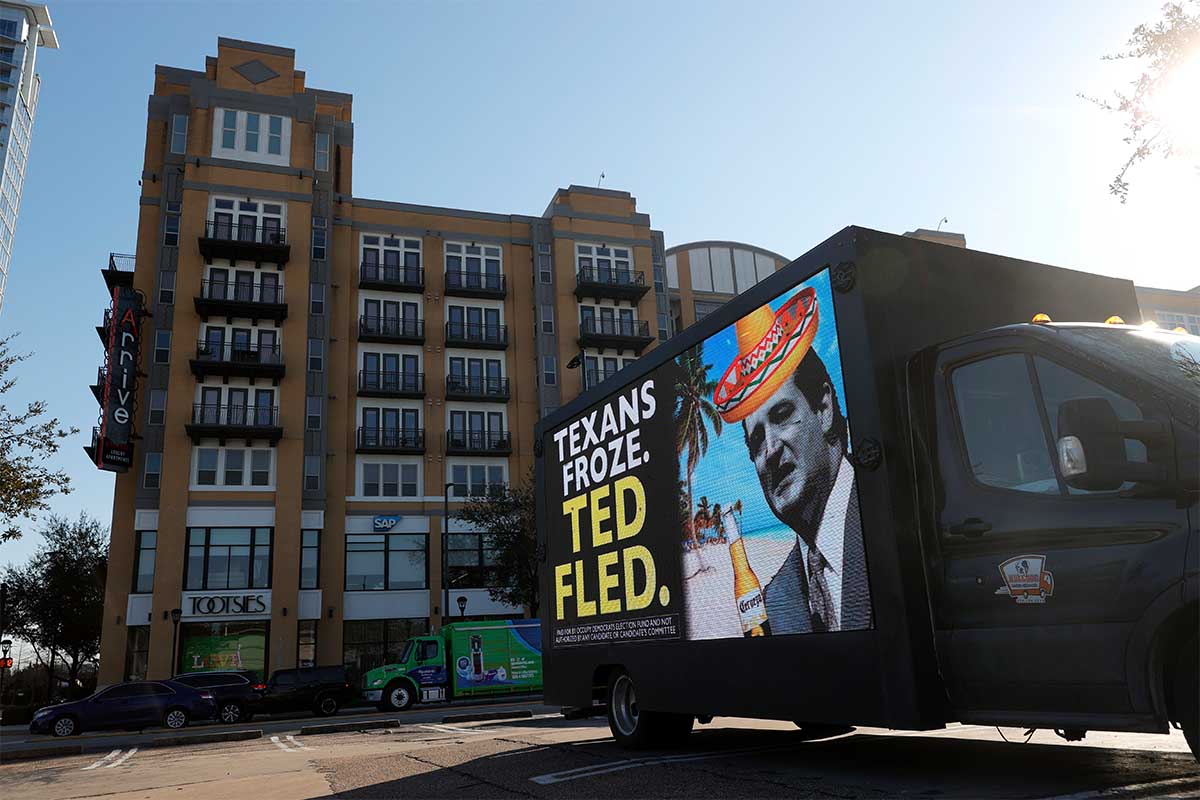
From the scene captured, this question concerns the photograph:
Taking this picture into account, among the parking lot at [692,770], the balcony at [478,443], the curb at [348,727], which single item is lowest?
the curb at [348,727]

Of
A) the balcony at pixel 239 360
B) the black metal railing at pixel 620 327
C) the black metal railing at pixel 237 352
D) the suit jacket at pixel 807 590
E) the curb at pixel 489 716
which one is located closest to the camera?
the suit jacket at pixel 807 590

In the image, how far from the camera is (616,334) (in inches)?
1946

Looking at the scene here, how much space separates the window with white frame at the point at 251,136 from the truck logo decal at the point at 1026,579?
45867 millimetres

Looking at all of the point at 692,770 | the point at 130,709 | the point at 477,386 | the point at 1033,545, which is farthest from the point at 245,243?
the point at 1033,545

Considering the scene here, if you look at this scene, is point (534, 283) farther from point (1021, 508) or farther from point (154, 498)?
point (1021, 508)

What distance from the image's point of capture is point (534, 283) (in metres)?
49.9

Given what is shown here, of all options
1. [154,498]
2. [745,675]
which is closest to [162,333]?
[154,498]

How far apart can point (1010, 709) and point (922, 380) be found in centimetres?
209

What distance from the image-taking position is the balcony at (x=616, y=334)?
1929 inches

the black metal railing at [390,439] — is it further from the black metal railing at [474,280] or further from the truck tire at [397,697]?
the truck tire at [397,697]

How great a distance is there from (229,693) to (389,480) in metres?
19.8

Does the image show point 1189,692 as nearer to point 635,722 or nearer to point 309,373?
point 635,722

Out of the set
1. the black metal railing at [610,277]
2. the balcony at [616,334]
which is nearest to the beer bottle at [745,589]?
the balcony at [616,334]

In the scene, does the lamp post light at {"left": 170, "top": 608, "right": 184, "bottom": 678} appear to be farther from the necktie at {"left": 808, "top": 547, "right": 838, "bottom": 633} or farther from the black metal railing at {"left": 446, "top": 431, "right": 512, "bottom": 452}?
the necktie at {"left": 808, "top": 547, "right": 838, "bottom": 633}
